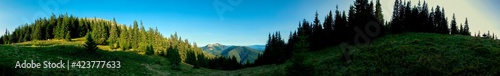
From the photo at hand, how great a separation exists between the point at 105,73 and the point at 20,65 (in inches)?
380

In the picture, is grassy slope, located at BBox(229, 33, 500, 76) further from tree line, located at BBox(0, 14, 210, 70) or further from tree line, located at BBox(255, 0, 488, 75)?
tree line, located at BBox(0, 14, 210, 70)

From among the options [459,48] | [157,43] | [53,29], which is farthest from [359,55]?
[53,29]

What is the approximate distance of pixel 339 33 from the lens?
261 feet

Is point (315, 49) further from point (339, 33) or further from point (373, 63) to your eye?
point (373, 63)

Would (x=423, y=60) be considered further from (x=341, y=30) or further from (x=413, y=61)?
(x=341, y=30)

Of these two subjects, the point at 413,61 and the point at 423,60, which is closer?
the point at 423,60

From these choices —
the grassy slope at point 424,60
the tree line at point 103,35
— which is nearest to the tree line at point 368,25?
the grassy slope at point 424,60

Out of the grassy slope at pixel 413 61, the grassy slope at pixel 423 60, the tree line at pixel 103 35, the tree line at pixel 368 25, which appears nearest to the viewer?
the grassy slope at pixel 423 60

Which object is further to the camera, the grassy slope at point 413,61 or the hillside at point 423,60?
the grassy slope at point 413,61

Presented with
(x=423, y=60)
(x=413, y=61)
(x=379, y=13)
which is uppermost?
(x=379, y=13)

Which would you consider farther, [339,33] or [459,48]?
[339,33]

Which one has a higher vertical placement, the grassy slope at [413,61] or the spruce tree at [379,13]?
the spruce tree at [379,13]

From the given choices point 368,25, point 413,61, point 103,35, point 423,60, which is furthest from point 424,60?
point 103,35

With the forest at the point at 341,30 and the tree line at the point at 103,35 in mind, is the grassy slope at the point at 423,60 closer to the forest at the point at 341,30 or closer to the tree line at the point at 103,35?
the forest at the point at 341,30
